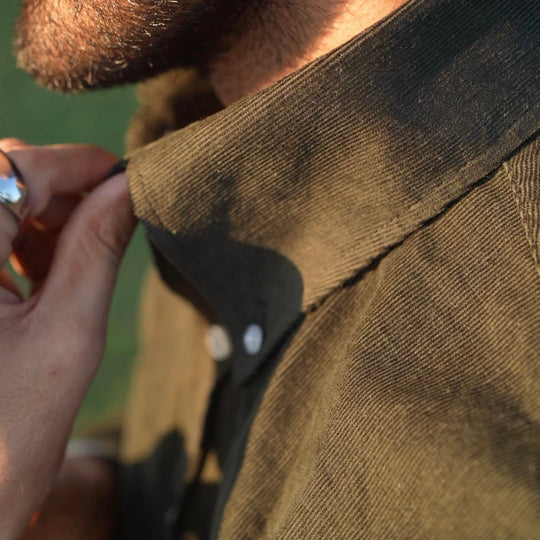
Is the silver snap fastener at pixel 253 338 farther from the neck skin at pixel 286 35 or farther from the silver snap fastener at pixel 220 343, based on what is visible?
the neck skin at pixel 286 35

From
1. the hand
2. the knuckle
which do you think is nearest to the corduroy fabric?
the knuckle

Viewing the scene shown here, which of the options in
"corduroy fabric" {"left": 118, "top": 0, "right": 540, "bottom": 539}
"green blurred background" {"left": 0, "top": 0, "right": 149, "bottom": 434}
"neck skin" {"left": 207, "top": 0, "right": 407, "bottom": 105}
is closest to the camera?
"corduroy fabric" {"left": 118, "top": 0, "right": 540, "bottom": 539}

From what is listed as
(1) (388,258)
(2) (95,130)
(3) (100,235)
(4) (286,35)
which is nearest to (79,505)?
(3) (100,235)

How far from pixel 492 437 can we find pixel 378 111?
0.36 meters

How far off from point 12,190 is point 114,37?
0.25m

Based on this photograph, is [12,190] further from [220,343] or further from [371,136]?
[371,136]

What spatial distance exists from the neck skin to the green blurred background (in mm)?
988

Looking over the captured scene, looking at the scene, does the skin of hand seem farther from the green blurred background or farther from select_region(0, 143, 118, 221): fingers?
the green blurred background

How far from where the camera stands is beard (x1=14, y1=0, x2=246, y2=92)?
698mm

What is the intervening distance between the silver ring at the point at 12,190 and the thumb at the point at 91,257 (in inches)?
2.6

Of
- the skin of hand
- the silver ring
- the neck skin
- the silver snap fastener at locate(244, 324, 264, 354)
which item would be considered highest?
the silver ring

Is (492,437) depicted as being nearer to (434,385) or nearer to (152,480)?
(434,385)

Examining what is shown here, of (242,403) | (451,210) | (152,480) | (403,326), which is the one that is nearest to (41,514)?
(152,480)

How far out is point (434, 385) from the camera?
1.95ft
